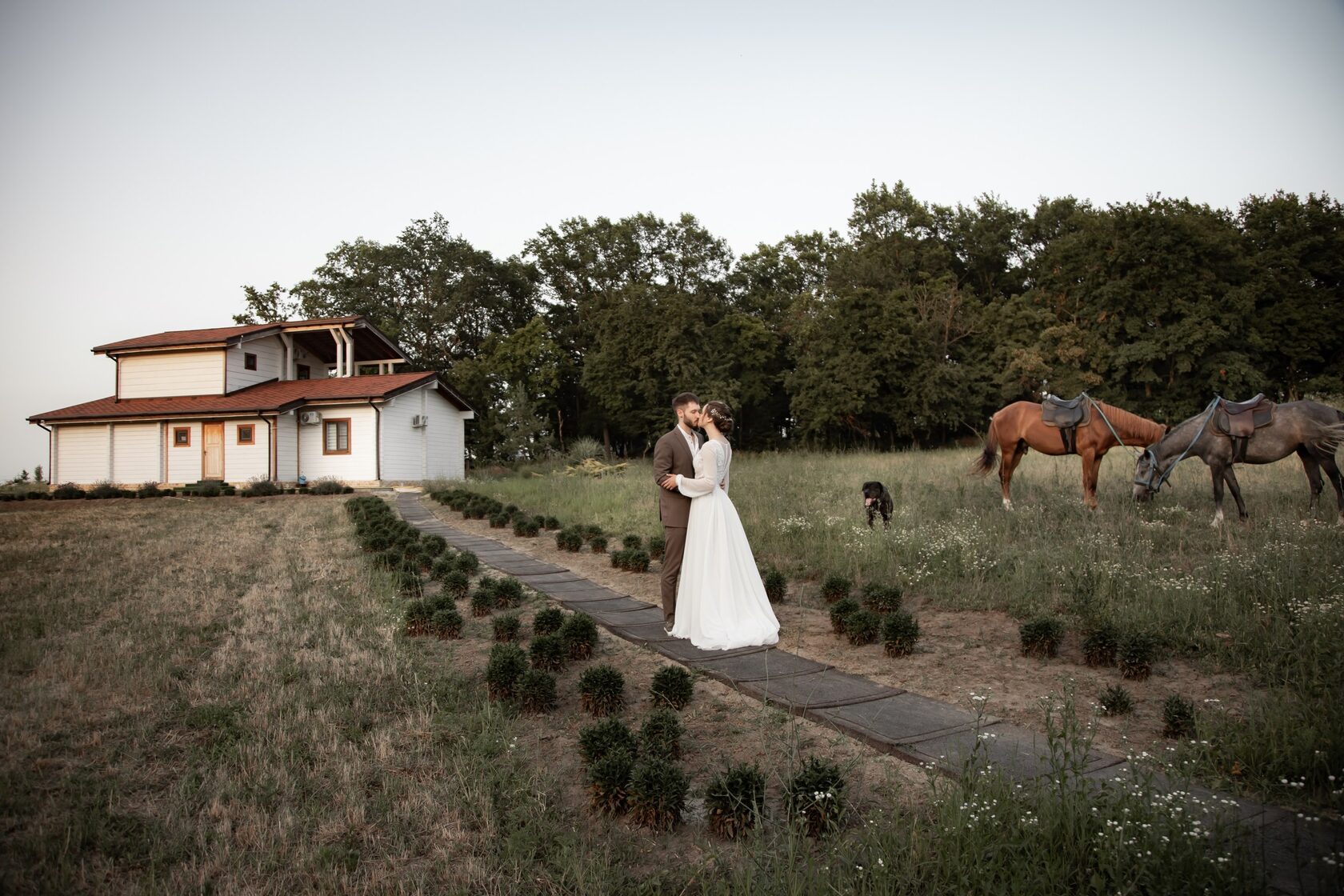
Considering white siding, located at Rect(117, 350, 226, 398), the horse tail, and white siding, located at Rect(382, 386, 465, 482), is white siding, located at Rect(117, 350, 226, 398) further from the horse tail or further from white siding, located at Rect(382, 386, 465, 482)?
the horse tail

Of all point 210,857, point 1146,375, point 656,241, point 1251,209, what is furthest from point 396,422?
point 1251,209

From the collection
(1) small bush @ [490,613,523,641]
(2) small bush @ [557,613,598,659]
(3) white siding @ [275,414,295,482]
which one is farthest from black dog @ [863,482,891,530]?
(3) white siding @ [275,414,295,482]

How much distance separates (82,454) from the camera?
94.4 feet

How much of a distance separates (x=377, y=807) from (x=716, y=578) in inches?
145

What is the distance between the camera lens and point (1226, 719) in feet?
13.7

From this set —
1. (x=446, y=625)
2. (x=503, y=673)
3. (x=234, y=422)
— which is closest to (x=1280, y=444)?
(x=503, y=673)

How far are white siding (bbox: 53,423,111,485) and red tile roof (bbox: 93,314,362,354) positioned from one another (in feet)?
10.7

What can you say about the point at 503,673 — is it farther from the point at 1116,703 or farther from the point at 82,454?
the point at 82,454

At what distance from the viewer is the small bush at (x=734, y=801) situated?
341 cm

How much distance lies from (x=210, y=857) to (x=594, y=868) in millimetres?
1707

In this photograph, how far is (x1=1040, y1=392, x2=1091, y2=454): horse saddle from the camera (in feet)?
37.5

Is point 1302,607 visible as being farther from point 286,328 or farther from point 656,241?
point 656,241

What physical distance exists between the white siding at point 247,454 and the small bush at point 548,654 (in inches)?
996

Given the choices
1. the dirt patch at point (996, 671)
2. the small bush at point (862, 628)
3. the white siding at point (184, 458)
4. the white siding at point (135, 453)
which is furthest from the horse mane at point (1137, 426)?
the white siding at point (135, 453)
